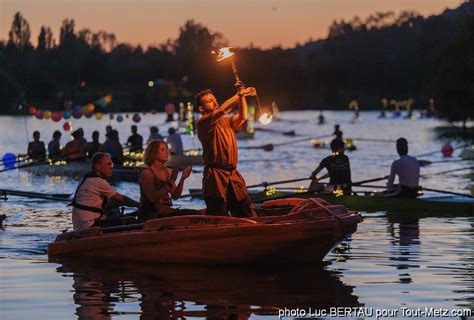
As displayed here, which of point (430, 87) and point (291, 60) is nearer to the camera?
point (430, 87)

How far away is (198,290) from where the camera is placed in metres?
14.1

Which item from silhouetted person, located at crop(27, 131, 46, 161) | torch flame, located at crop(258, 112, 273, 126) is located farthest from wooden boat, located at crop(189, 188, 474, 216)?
silhouetted person, located at crop(27, 131, 46, 161)

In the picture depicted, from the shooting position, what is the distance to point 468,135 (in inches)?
3369

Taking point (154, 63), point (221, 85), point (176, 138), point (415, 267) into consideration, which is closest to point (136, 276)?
point (415, 267)

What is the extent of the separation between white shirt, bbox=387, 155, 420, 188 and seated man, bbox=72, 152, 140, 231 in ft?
21.2

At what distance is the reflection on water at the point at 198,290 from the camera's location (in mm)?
12859

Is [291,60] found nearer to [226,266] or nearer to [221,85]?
[221,85]

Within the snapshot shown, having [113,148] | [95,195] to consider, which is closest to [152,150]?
[95,195]

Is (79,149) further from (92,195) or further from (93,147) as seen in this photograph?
(92,195)

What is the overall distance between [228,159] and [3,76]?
99.4 m

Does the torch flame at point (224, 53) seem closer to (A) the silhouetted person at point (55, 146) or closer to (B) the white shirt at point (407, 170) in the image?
(B) the white shirt at point (407, 170)

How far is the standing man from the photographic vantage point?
15.1 m

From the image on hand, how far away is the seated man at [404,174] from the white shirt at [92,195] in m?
6.77

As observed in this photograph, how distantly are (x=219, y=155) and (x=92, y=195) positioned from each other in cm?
208
